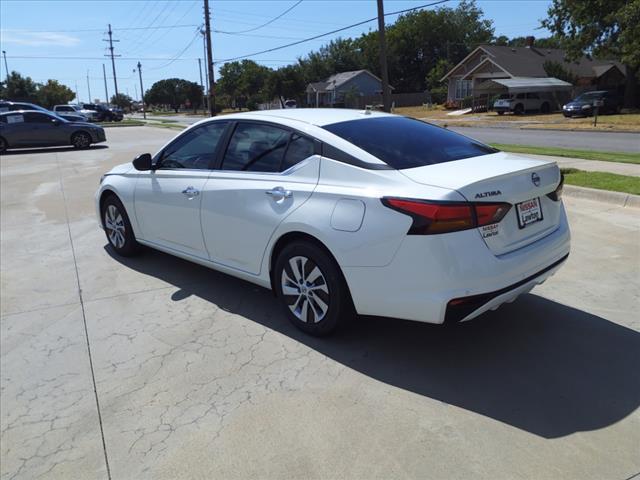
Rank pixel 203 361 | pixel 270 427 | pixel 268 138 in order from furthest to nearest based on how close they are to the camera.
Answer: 1. pixel 268 138
2. pixel 203 361
3. pixel 270 427

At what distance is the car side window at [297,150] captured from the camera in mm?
3861

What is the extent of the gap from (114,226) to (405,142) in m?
3.52

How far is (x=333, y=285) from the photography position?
140 inches

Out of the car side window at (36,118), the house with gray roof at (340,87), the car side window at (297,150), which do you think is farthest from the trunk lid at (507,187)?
the house with gray roof at (340,87)

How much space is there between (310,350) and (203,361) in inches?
29.0

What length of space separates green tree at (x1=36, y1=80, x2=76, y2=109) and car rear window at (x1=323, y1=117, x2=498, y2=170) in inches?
3697

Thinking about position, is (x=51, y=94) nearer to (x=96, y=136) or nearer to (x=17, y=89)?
(x=17, y=89)

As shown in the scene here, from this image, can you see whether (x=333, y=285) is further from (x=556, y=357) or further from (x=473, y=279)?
(x=556, y=357)

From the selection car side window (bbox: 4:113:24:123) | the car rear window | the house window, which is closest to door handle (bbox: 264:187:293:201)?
the car rear window

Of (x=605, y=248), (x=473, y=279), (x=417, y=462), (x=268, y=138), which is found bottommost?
(x=417, y=462)

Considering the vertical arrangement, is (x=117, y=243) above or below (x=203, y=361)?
above

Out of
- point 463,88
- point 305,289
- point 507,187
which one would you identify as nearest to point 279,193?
point 305,289

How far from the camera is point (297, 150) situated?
3941 mm

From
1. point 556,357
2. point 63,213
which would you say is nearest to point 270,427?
point 556,357
